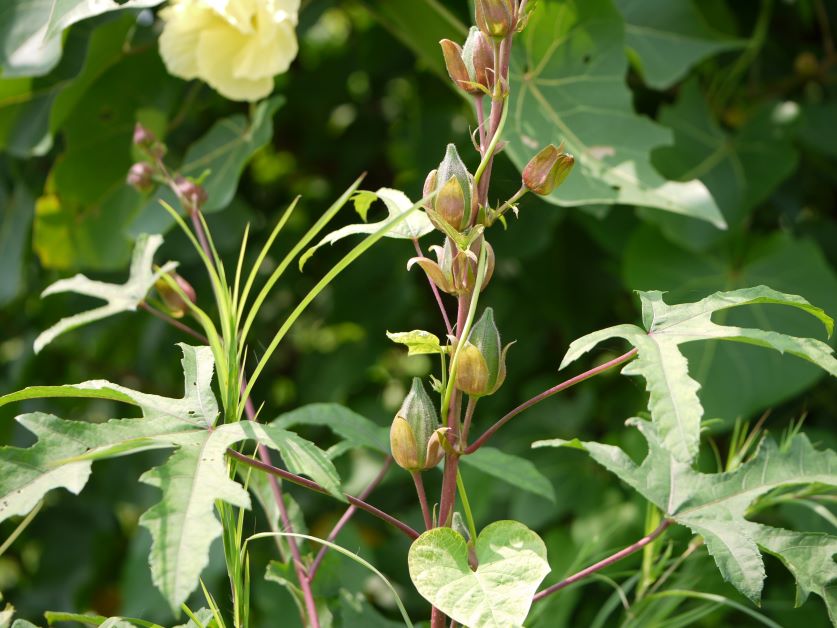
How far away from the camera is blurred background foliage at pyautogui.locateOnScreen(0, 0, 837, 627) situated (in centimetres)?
84

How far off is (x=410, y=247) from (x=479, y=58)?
28.8 inches

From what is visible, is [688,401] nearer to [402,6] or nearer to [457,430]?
Answer: [457,430]

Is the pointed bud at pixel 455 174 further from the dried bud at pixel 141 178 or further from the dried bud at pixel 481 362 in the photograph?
the dried bud at pixel 141 178

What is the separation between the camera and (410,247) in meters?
1.14

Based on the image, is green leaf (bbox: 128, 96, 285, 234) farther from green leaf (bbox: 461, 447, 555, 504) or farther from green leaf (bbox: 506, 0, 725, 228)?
green leaf (bbox: 461, 447, 555, 504)

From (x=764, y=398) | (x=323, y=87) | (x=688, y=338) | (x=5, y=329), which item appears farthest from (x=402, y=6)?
(x=5, y=329)

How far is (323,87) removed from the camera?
1.24 metres

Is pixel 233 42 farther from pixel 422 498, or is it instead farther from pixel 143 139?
pixel 422 498

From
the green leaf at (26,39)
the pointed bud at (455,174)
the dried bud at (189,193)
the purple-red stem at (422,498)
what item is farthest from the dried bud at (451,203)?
the green leaf at (26,39)

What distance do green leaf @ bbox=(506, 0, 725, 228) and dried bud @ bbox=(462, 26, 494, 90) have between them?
0.26m

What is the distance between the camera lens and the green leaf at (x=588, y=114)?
683mm

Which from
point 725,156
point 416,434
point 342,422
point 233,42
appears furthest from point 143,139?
point 725,156

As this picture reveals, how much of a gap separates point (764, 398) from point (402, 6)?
50cm

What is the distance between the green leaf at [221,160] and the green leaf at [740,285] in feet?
1.31
